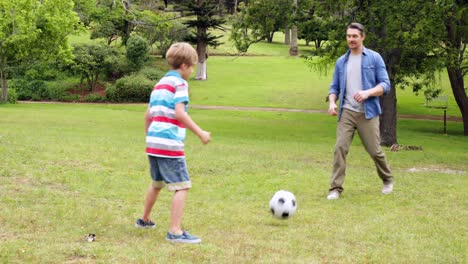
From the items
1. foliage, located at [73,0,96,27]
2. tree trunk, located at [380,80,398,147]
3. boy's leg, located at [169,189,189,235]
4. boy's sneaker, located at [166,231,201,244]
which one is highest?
foliage, located at [73,0,96,27]

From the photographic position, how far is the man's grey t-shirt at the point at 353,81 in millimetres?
8391

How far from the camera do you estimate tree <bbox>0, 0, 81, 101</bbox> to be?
33250 mm

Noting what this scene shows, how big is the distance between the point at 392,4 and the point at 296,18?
4132 mm

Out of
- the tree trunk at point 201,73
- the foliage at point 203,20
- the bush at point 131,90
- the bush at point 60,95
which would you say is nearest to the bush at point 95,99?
the bush at point 131,90

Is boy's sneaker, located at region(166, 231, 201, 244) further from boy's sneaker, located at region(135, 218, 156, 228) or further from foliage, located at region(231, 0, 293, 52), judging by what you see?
foliage, located at region(231, 0, 293, 52)

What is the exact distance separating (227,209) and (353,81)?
97.8 inches

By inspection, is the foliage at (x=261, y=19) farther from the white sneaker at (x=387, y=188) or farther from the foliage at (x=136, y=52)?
the foliage at (x=136, y=52)

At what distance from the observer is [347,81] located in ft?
27.7

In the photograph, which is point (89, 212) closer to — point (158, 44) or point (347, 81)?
point (347, 81)

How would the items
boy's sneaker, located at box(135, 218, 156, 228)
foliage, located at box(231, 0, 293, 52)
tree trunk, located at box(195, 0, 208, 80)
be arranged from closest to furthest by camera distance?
1. boy's sneaker, located at box(135, 218, 156, 228)
2. foliage, located at box(231, 0, 293, 52)
3. tree trunk, located at box(195, 0, 208, 80)

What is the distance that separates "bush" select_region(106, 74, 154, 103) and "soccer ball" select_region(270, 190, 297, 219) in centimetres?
3308

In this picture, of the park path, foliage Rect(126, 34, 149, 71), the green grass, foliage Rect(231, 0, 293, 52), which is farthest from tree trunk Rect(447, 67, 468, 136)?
foliage Rect(126, 34, 149, 71)

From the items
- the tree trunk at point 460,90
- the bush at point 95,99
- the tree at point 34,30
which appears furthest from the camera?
the bush at point 95,99

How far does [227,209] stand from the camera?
7.50 metres
